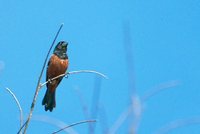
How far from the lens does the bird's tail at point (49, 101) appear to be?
997 cm

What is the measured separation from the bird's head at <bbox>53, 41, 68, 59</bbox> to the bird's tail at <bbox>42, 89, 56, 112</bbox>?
919 millimetres

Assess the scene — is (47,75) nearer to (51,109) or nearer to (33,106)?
(51,109)

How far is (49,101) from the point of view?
10219 millimetres

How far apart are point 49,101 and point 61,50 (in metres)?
1.61

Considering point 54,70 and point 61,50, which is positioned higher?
point 61,50

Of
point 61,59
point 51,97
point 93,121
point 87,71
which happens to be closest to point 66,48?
point 61,59

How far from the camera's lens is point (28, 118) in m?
3.33

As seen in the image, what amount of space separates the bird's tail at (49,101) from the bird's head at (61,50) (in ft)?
3.02

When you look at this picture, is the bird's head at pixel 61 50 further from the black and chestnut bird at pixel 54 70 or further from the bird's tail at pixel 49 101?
the bird's tail at pixel 49 101

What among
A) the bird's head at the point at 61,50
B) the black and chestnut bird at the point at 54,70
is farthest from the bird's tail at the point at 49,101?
the bird's head at the point at 61,50

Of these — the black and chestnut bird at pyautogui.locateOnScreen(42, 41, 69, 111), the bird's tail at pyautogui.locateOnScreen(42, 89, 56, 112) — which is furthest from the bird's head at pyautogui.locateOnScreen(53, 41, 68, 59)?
the bird's tail at pyautogui.locateOnScreen(42, 89, 56, 112)

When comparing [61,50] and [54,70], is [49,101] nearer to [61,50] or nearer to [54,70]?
[54,70]

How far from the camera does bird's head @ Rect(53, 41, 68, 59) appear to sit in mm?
11211

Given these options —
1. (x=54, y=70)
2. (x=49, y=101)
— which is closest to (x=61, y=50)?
(x=54, y=70)
